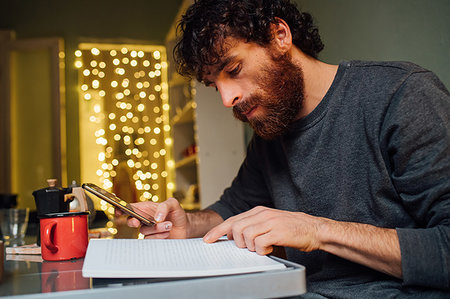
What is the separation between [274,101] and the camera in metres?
1.21

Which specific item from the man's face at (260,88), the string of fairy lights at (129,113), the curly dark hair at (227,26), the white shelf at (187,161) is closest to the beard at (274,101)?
the man's face at (260,88)

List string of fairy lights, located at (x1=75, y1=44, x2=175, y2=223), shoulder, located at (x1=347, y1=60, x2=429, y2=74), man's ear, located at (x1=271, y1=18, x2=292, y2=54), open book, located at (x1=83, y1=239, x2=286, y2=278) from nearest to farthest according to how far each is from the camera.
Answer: open book, located at (x1=83, y1=239, x2=286, y2=278) < shoulder, located at (x1=347, y1=60, x2=429, y2=74) < man's ear, located at (x1=271, y1=18, x2=292, y2=54) < string of fairy lights, located at (x1=75, y1=44, x2=175, y2=223)

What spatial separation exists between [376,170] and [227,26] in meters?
0.55

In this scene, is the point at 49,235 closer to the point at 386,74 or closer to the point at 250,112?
the point at 250,112

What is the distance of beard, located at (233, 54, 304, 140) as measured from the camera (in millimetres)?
1189

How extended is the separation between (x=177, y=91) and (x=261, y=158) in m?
2.41

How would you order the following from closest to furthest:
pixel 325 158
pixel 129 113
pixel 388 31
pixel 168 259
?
1. pixel 168 259
2. pixel 325 158
3. pixel 388 31
4. pixel 129 113

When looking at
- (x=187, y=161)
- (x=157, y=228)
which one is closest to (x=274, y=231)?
(x=157, y=228)

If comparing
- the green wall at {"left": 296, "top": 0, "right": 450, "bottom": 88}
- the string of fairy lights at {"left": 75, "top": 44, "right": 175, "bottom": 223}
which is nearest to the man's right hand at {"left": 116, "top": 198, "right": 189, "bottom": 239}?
the green wall at {"left": 296, "top": 0, "right": 450, "bottom": 88}

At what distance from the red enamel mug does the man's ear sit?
0.71 metres

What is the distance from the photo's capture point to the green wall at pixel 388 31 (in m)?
1.18

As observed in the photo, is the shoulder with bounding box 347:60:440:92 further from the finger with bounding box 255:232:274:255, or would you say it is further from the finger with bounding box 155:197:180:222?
the finger with bounding box 155:197:180:222

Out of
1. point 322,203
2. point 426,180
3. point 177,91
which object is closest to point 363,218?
point 322,203

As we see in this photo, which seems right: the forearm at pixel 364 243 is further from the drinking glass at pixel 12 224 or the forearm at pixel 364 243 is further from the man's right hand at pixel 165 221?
the drinking glass at pixel 12 224
